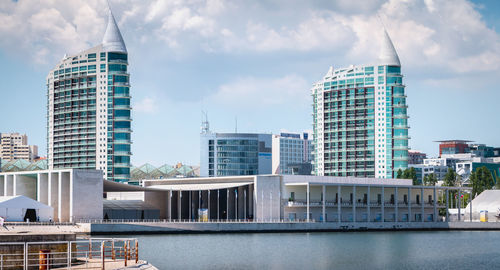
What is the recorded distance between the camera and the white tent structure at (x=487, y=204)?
172 metres

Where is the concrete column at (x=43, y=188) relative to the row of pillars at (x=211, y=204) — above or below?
above

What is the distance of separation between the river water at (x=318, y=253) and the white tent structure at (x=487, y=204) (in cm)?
6350

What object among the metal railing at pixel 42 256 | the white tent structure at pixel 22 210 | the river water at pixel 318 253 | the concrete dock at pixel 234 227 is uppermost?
the metal railing at pixel 42 256

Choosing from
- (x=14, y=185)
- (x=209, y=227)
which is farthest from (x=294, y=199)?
(x=14, y=185)

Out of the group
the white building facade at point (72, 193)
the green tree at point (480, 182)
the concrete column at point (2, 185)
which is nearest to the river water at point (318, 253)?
the white building facade at point (72, 193)

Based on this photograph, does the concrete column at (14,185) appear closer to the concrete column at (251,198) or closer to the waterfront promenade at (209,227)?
the waterfront promenade at (209,227)

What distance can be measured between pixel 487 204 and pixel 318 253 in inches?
4080

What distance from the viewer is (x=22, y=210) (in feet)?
404

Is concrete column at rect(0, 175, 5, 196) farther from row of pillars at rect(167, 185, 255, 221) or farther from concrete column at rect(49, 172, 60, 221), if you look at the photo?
row of pillars at rect(167, 185, 255, 221)

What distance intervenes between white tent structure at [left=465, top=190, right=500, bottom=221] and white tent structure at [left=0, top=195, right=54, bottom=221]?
9654 centimetres

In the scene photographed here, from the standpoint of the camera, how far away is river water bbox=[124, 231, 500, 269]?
2768 inches

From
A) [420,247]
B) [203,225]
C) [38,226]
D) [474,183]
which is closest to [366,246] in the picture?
[420,247]

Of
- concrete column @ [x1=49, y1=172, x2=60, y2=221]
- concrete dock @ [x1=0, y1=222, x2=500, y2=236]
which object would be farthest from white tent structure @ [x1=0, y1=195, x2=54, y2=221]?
concrete dock @ [x1=0, y1=222, x2=500, y2=236]

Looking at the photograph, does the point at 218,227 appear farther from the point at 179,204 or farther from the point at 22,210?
the point at 22,210
